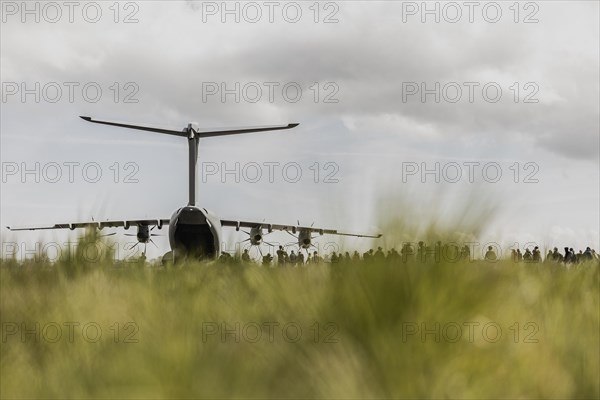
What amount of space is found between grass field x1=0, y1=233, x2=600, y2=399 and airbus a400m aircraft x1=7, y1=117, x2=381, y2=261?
730cm

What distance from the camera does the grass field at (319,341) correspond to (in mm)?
2781

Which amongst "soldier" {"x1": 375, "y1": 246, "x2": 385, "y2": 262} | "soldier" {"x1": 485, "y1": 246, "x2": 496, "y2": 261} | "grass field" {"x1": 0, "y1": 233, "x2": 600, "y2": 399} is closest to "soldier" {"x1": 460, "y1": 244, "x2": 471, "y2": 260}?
"grass field" {"x1": 0, "y1": 233, "x2": 600, "y2": 399}

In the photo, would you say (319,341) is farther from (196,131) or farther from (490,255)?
(196,131)

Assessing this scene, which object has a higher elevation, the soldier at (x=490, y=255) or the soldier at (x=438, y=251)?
the soldier at (x=438, y=251)

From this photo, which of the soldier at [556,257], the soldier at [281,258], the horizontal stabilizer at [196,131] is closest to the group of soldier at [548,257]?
the soldier at [556,257]

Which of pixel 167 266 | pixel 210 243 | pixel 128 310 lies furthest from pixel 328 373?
pixel 210 243

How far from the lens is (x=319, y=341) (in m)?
3.39

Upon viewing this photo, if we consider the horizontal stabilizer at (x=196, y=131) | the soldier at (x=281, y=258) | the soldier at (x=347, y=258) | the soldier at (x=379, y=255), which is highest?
the horizontal stabilizer at (x=196, y=131)

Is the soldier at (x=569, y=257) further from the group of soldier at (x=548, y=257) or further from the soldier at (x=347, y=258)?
the soldier at (x=347, y=258)

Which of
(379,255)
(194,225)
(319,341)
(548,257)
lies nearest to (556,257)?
(548,257)

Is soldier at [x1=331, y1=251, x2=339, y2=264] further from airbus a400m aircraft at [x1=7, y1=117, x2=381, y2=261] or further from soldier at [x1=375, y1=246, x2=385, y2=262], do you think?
airbus a400m aircraft at [x1=7, y1=117, x2=381, y2=261]

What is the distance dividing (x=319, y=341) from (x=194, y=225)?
15.5 meters

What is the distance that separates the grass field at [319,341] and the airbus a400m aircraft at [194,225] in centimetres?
730

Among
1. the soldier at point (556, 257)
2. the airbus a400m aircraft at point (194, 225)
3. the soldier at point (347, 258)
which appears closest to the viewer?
the soldier at point (347, 258)
